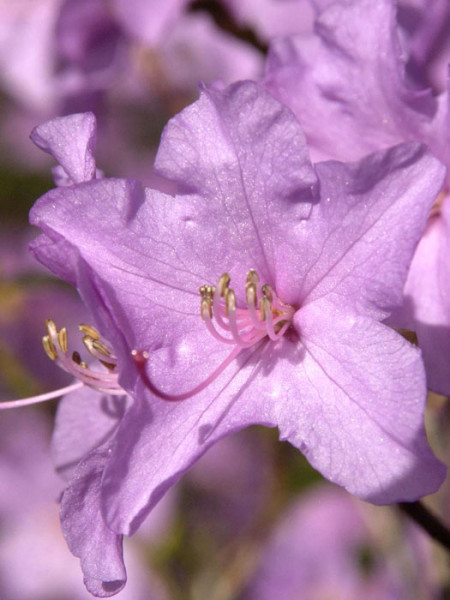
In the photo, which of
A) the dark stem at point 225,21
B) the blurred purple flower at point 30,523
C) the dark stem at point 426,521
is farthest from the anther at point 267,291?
the blurred purple flower at point 30,523

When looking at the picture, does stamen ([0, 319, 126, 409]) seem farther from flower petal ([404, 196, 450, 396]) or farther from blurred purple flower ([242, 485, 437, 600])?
blurred purple flower ([242, 485, 437, 600])

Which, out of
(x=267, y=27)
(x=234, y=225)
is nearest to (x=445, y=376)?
(x=234, y=225)

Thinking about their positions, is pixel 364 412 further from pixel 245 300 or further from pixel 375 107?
pixel 375 107

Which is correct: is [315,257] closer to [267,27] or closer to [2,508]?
[267,27]

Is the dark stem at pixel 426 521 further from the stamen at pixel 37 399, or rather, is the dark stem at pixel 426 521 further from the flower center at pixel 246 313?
the stamen at pixel 37 399

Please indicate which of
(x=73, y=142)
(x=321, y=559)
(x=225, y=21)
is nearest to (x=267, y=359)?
(x=73, y=142)

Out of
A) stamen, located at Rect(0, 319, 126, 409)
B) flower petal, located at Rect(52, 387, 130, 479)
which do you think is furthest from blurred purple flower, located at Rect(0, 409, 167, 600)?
stamen, located at Rect(0, 319, 126, 409)
